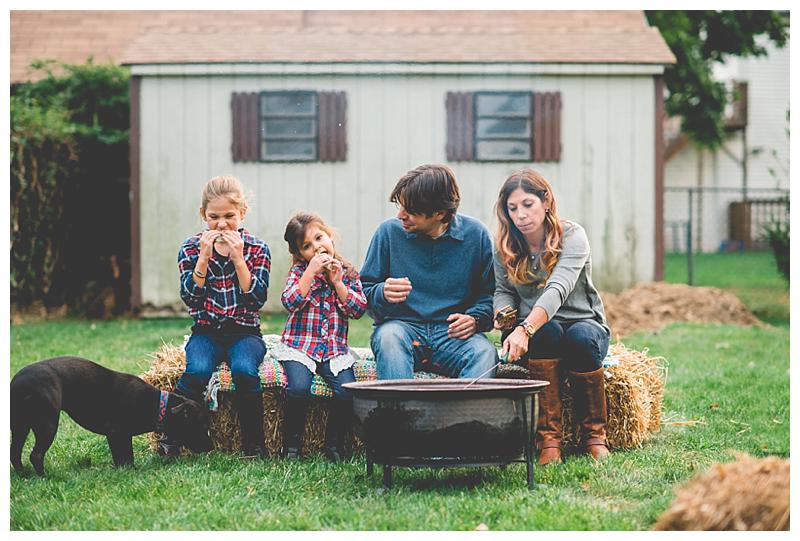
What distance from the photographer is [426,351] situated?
16.5 feet

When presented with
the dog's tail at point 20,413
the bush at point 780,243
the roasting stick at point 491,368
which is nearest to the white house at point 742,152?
the bush at point 780,243

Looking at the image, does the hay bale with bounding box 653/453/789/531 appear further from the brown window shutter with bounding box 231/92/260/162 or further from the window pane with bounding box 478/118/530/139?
the brown window shutter with bounding box 231/92/260/162

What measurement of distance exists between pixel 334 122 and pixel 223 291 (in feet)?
24.7

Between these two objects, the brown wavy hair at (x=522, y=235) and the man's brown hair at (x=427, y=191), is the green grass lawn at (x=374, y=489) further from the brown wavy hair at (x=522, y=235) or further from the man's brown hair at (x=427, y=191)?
the man's brown hair at (x=427, y=191)

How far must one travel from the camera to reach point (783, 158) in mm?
25594

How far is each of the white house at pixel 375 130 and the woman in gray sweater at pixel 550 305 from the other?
719cm

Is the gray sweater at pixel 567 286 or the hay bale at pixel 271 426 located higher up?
the gray sweater at pixel 567 286

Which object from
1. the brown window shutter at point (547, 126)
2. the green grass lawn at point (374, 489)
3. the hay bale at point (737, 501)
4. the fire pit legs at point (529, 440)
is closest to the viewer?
the hay bale at point (737, 501)

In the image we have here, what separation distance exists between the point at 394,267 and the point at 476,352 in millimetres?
625

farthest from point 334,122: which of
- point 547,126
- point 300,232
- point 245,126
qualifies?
point 300,232

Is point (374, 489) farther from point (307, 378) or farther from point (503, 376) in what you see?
point (503, 376)

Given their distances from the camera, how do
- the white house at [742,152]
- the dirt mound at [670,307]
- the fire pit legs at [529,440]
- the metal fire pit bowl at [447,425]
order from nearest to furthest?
1. the metal fire pit bowl at [447,425]
2. the fire pit legs at [529,440]
3. the dirt mound at [670,307]
4. the white house at [742,152]

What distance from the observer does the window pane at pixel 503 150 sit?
12469mm

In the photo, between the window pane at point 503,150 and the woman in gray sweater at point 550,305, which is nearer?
the woman in gray sweater at point 550,305
